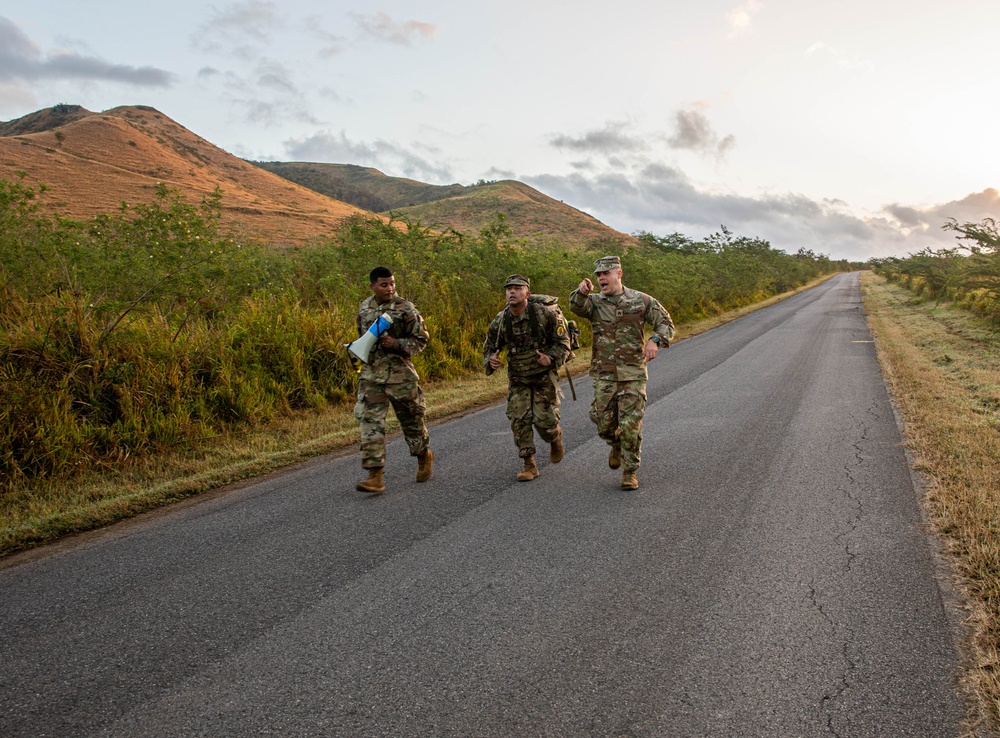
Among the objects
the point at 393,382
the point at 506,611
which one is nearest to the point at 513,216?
the point at 393,382

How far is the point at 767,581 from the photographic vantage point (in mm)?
3828

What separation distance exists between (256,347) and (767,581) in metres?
7.89

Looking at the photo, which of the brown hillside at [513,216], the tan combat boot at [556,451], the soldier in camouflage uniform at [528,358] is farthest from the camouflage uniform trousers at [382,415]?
the brown hillside at [513,216]

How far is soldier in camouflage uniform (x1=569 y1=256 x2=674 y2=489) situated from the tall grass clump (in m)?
4.99

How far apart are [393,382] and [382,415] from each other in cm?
34

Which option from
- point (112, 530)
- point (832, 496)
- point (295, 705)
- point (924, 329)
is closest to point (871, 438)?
point (832, 496)

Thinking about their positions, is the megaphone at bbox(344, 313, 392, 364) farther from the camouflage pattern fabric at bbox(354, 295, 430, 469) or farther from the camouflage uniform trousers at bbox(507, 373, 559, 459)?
the camouflage uniform trousers at bbox(507, 373, 559, 459)

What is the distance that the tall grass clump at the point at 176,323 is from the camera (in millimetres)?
6758

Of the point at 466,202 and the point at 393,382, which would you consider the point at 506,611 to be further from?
the point at 466,202

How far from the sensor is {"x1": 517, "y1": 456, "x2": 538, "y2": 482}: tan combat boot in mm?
5988

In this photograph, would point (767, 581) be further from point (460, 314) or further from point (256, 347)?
point (460, 314)

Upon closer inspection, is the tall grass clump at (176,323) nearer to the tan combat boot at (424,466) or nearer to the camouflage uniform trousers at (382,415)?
the camouflage uniform trousers at (382,415)

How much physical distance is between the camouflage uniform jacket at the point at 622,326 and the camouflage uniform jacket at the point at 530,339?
0.35 m

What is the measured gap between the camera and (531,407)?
20.5 ft
